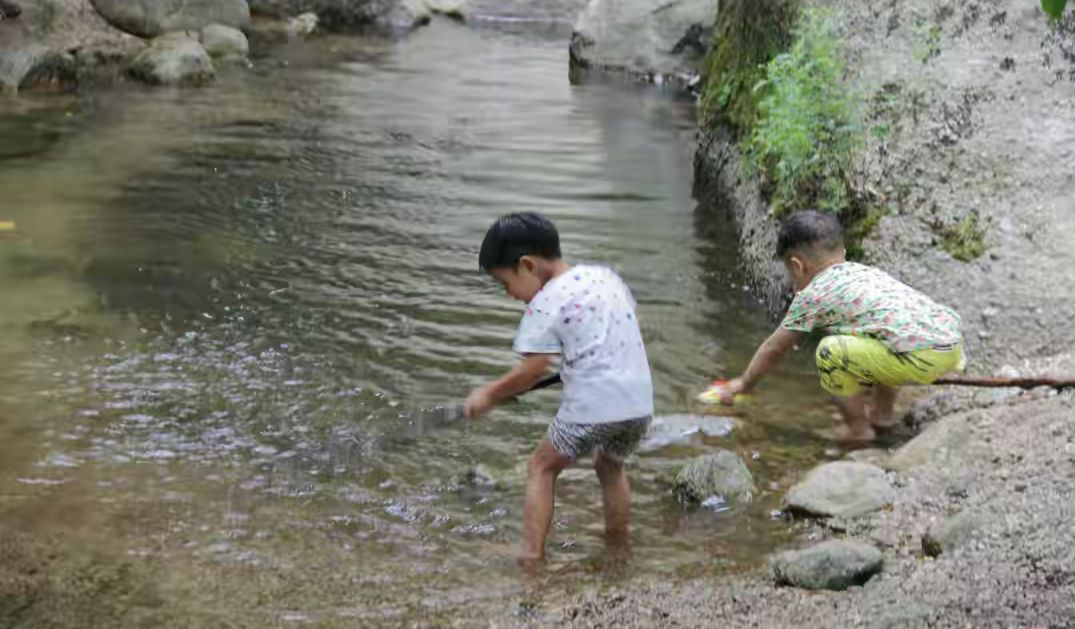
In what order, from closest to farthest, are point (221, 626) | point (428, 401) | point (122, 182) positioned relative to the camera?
point (221, 626)
point (428, 401)
point (122, 182)

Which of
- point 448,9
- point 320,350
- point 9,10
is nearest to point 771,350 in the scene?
point 320,350

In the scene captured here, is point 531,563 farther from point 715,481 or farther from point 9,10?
point 9,10

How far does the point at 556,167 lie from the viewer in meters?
11.5

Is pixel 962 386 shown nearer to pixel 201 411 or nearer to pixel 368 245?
pixel 201 411

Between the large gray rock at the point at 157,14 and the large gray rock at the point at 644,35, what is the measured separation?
17.7 feet

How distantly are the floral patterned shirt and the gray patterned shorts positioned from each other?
1277 millimetres

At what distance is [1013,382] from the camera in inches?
210

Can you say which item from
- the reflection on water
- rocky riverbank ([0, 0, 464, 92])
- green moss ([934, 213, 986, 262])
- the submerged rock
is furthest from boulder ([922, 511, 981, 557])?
rocky riverbank ([0, 0, 464, 92])

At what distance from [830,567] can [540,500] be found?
107 cm

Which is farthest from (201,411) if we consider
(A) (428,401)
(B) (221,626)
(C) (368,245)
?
(C) (368,245)

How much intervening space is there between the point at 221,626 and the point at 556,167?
7.87 metres

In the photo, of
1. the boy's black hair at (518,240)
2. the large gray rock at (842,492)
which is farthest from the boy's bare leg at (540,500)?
the large gray rock at (842,492)

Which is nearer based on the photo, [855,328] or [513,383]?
[513,383]

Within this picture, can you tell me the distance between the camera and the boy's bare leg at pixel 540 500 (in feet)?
15.2
